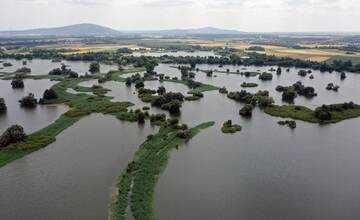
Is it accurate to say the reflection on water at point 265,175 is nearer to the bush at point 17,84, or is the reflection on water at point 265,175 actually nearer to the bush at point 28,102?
the bush at point 28,102

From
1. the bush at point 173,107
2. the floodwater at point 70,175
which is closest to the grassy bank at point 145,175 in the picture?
the floodwater at point 70,175

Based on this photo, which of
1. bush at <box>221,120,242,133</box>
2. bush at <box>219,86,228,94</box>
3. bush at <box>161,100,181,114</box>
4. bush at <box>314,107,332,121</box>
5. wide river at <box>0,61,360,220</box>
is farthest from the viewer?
bush at <box>219,86,228,94</box>

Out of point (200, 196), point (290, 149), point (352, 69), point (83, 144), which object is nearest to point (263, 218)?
point (200, 196)

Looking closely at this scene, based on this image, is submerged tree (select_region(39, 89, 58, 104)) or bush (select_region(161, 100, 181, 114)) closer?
bush (select_region(161, 100, 181, 114))

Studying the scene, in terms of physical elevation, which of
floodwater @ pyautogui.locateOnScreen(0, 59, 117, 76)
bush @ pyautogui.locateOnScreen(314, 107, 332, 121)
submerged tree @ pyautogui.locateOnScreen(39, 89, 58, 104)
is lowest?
bush @ pyautogui.locateOnScreen(314, 107, 332, 121)

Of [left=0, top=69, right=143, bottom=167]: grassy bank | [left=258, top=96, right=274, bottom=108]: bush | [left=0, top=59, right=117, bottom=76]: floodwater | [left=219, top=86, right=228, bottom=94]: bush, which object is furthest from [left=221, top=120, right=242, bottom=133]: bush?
[left=0, top=59, right=117, bottom=76]: floodwater

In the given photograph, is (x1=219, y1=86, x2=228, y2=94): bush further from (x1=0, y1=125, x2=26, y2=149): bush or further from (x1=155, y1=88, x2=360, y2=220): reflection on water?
(x1=0, y1=125, x2=26, y2=149): bush

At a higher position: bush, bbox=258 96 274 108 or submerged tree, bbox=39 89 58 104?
submerged tree, bbox=39 89 58 104
